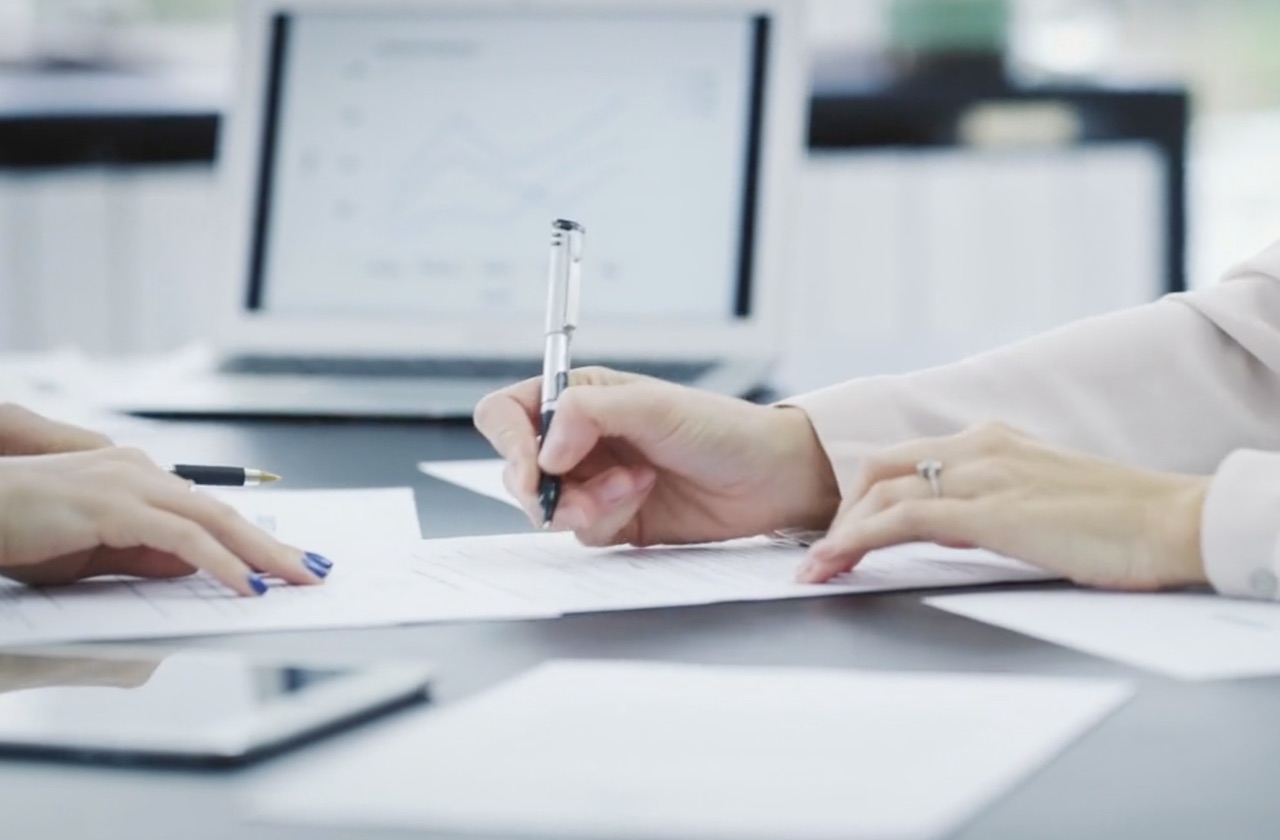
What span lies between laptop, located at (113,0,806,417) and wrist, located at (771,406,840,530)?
62cm

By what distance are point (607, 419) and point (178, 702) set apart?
39 cm

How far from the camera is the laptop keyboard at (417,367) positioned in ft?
5.45

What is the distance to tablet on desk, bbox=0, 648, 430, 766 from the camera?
54cm

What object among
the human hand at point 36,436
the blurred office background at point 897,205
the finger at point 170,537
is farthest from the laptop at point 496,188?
the blurred office background at point 897,205

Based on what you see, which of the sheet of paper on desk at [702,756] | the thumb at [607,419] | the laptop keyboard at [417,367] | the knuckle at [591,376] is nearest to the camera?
the sheet of paper on desk at [702,756]

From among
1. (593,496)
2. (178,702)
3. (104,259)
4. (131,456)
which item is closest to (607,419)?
(593,496)

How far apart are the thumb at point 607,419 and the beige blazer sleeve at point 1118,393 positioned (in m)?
0.10

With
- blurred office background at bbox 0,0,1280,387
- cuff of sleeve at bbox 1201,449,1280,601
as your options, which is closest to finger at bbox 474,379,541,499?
cuff of sleeve at bbox 1201,449,1280,601

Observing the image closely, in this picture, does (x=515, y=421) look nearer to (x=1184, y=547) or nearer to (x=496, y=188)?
(x=1184, y=547)

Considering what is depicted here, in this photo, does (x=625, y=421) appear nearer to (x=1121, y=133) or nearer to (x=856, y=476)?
(x=856, y=476)

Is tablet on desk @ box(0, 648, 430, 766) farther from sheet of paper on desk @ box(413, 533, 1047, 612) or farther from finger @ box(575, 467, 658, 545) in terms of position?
finger @ box(575, 467, 658, 545)

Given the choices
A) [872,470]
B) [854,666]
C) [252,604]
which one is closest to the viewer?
[854,666]

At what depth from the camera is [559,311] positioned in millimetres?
957

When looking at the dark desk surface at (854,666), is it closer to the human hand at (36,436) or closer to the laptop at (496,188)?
the human hand at (36,436)
